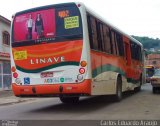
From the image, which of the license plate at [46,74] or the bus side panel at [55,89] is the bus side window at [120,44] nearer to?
→ the license plate at [46,74]

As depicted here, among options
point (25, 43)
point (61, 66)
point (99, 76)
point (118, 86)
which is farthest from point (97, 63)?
point (118, 86)

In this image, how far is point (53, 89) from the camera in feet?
41.8

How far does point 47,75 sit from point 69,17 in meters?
2.06

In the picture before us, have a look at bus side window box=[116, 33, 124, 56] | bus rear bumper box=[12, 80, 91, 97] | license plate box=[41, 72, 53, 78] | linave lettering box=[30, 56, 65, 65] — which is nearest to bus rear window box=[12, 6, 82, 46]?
linave lettering box=[30, 56, 65, 65]

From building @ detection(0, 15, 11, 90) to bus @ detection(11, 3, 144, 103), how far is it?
18.0 metres

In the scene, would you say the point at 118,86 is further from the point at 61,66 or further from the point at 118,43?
the point at 61,66

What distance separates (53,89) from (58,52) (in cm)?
124

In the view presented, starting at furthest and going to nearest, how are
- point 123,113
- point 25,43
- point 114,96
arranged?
point 114,96, point 25,43, point 123,113

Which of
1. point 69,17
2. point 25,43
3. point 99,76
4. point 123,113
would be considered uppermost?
point 69,17

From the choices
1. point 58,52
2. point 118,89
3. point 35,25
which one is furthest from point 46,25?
point 118,89

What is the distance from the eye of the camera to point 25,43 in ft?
44.1

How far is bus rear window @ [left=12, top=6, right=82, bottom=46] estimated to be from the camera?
1280 cm

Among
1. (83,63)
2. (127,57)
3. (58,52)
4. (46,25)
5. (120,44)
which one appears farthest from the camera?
(127,57)

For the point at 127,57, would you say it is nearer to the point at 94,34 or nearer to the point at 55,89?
the point at 94,34
